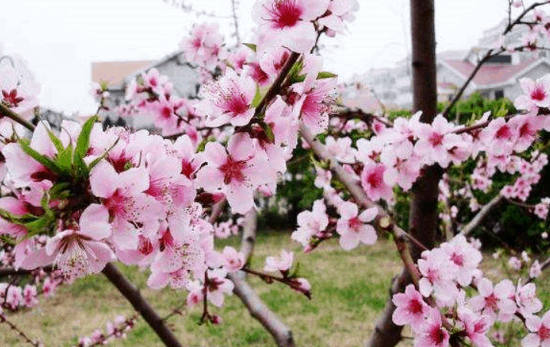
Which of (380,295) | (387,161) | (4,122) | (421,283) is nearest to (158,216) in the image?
(4,122)

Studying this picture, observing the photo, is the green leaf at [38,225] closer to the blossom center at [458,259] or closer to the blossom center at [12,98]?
the blossom center at [12,98]

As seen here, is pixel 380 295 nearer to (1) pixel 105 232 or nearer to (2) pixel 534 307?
(2) pixel 534 307

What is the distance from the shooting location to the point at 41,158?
71 cm

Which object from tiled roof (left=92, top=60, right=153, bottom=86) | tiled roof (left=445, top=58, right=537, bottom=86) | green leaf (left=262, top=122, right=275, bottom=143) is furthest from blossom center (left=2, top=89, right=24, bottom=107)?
tiled roof (left=92, top=60, right=153, bottom=86)

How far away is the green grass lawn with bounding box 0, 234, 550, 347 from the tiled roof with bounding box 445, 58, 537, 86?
1893 centimetres

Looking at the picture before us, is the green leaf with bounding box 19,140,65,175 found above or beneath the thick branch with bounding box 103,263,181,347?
above

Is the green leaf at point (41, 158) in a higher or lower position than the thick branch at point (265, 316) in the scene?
higher

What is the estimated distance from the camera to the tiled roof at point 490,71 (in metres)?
24.1

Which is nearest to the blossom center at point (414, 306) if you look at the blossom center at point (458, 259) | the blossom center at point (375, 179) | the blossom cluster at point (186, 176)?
the blossom cluster at point (186, 176)

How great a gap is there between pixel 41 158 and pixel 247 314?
18.5ft

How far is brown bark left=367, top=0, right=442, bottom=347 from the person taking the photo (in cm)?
200

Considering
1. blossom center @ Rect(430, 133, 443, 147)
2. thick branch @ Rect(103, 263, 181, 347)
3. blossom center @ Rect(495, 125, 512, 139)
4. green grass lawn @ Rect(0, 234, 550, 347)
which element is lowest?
green grass lawn @ Rect(0, 234, 550, 347)

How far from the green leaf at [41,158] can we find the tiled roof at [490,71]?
2501cm

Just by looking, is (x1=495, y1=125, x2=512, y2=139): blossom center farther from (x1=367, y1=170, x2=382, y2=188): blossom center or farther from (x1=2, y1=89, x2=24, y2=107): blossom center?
(x1=2, y1=89, x2=24, y2=107): blossom center
